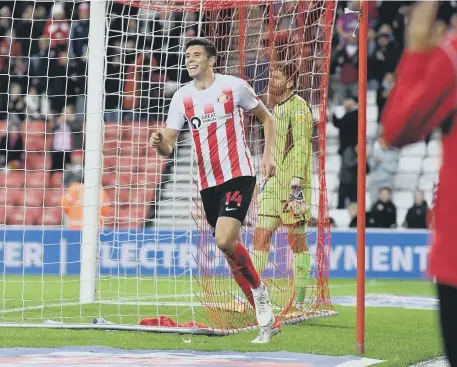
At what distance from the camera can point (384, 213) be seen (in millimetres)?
17703

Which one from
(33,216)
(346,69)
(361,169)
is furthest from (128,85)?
(361,169)

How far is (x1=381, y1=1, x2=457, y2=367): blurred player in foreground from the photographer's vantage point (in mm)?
3279

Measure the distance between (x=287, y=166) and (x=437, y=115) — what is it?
6351 millimetres

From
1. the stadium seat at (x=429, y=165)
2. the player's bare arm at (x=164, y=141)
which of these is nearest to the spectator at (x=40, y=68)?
the stadium seat at (x=429, y=165)

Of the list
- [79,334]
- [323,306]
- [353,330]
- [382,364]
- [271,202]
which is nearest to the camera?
[382,364]

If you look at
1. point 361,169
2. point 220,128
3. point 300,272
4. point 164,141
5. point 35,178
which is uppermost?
point 35,178

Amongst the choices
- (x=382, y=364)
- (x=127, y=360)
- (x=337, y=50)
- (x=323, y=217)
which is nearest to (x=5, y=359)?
(x=127, y=360)

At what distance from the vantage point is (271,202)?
962cm

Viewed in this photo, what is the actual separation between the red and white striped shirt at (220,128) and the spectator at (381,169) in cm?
1097

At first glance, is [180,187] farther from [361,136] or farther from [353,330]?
[361,136]

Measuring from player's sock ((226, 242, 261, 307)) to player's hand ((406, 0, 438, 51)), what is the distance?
4722 millimetres

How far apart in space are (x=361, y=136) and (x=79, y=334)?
8.81 ft

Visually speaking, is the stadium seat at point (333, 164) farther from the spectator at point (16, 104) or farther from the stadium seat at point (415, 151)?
the spectator at point (16, 104)

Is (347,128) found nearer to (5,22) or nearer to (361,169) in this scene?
(5,22)
